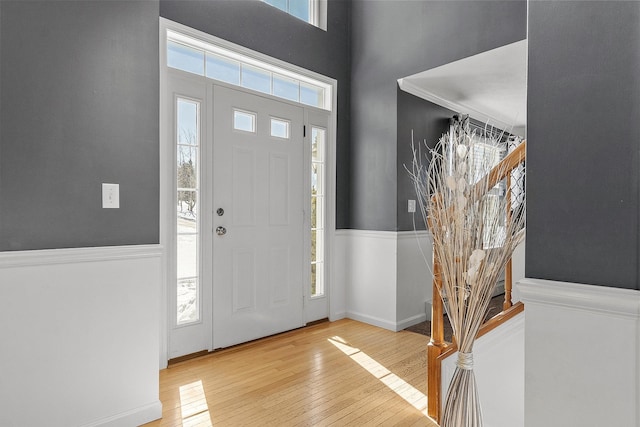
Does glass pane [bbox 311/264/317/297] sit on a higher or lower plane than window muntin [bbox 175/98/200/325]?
lower

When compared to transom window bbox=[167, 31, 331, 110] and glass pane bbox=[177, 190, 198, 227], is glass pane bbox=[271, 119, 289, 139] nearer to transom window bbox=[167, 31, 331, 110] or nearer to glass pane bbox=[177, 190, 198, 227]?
transom window bbox=[167, 31, 331, 110]

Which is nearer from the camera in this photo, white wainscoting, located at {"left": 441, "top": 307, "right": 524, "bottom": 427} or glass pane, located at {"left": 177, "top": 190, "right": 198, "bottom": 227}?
white wainscoting, located at {"left": 441, "top": 307, "right": 524, "bottom": 427}

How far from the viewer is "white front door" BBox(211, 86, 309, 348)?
2.92m

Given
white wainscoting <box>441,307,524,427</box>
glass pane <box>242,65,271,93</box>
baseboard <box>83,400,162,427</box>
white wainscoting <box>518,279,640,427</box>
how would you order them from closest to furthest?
white wainscoting <box>518,279,640,427</box> → white wainscoting <box>441,307,524,427</box> → baseboard <box>83,400,162,427</box> → glass pane <box>242,65,271,93</box>

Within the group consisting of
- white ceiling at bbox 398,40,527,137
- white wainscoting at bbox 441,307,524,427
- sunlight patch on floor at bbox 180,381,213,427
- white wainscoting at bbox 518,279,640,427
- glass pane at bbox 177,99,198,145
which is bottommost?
sunlight patch on floor at bbox 180,381,213,427

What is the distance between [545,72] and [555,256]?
50 centimetres

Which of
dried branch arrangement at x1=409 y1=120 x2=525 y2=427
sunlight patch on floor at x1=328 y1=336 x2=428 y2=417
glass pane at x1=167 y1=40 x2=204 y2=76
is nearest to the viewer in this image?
dried branch arrangement at x1=409 y1=120 x2=525 y2=427

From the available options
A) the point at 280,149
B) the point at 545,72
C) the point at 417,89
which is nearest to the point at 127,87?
the point at 280,149

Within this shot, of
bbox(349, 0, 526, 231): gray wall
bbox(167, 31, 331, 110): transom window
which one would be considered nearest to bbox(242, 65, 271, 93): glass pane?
bbox(167, 31, 331, 110): transom window

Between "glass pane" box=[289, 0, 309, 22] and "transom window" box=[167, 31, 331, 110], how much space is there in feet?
1.92

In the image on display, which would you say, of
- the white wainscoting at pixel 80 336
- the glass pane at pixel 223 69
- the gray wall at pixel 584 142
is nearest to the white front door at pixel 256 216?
the glass pane at pixel 223 69

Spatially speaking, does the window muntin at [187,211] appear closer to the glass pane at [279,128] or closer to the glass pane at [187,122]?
the glass pane at [187,122]

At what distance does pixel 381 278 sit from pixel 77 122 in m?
2.67

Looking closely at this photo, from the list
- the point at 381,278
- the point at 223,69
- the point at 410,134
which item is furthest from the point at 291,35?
the point at 381,278
